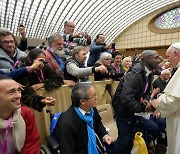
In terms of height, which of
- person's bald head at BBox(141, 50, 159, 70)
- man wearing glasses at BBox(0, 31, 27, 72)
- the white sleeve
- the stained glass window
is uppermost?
the stained glass window

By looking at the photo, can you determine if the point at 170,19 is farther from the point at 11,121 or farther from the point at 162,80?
the point at 11,121

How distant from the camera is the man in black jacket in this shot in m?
3.07

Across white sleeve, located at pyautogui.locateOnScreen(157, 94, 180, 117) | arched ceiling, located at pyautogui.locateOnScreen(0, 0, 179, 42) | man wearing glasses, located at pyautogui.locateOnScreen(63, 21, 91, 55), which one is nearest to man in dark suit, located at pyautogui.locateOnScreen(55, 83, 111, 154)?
white sleeve, located at pyautogui.locateOnScreen(157, 94, 180, 117)

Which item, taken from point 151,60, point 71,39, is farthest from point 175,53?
point 71,39

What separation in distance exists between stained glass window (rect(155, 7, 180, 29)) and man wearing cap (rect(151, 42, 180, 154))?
23.4m

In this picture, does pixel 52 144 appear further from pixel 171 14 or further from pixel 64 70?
pixel 171 14

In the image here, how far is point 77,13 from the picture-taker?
29.0 m

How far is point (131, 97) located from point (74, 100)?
3.20 feet

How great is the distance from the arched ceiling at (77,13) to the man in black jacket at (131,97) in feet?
74.8

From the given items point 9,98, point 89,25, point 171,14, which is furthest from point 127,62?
point 89,25

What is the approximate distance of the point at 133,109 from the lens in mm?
3061

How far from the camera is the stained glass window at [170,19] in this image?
2394cm

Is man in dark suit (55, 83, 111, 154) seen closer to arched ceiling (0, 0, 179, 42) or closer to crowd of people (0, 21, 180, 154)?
crowd of people (0, 21, 180, 154)

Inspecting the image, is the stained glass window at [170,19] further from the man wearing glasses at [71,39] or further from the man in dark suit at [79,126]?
the man in dark suit at [79,126]
